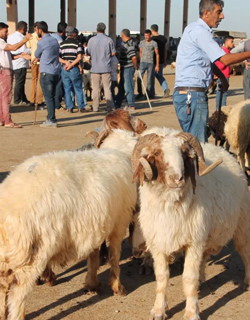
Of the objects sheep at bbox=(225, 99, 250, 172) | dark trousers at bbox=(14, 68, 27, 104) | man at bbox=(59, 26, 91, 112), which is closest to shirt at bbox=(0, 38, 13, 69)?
→ man at bbox=(59, 26, 91, 112)

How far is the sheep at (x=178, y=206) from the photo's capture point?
12.5 ft

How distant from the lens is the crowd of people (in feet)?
17.9

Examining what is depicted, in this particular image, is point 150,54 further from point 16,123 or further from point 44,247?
point 44,247

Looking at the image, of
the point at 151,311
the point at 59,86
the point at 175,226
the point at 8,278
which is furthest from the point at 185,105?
the point at 59,86

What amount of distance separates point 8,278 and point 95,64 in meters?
10.2

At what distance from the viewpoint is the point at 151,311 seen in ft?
13.4

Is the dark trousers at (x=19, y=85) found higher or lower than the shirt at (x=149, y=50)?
lower

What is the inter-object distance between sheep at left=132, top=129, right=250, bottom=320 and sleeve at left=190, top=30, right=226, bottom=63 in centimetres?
147

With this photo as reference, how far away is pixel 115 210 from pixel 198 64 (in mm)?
1915

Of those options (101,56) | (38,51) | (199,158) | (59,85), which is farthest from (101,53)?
(199,158)

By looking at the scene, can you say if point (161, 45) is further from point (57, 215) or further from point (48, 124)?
point (57, 215)

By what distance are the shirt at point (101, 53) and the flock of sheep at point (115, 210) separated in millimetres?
9010

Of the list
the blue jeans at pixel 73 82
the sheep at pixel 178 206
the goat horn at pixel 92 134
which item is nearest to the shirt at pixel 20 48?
the blue jeans at pixel 73 82

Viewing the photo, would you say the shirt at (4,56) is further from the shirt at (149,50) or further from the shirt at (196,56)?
the shirt at (149,50)
